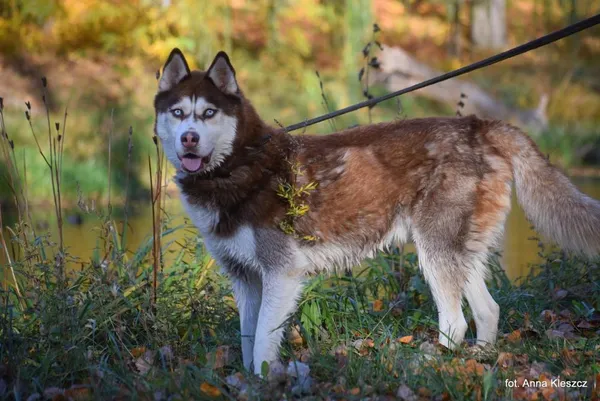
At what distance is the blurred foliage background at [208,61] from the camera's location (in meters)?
14.9

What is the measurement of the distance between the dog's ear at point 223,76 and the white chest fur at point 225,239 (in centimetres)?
72

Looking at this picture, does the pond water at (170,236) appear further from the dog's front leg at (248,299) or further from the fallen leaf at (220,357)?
the fallen leaf at (220,357)

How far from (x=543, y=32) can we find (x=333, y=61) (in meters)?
8.96

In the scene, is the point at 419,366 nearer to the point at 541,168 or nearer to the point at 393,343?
the point at 393,343

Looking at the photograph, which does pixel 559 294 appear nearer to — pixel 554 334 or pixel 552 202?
pixel 554 334

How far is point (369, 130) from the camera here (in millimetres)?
5219

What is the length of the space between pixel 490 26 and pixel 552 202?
77.7 ft

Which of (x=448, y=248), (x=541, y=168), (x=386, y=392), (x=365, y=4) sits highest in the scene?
(x=365, y=4)

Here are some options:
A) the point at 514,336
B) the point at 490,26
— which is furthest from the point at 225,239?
the point at 490,26

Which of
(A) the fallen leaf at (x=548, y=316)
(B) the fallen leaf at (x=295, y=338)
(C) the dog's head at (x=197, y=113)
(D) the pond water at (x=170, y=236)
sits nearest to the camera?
(C) the dog's head at (x=197, y=113)

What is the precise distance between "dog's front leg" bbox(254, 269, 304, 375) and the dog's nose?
0.90m

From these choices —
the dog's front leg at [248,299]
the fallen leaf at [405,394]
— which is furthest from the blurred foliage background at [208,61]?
the fallen leaf at [405,394]

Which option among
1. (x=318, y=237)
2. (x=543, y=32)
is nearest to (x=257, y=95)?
(x=543, y=32)

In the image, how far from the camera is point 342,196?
198 inches
